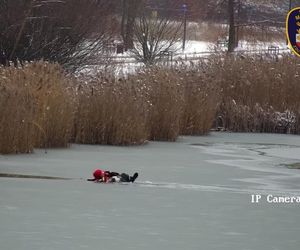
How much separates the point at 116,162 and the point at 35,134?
204cm

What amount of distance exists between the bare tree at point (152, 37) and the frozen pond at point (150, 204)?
88.3 ft

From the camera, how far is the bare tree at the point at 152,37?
138 feet

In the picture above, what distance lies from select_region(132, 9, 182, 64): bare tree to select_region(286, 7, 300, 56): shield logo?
2541 cm

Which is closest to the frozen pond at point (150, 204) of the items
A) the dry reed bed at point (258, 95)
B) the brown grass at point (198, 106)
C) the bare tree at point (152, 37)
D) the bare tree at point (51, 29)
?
the brown grass at point (198, 106)

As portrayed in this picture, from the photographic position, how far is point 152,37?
4225 centimetres

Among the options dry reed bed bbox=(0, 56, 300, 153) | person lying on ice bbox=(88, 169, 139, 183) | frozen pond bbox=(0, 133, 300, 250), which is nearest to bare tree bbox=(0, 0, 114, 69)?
dry reed bed bbox=(0, 56, 300, 153)

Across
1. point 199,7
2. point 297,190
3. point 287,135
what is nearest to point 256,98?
point 287,135

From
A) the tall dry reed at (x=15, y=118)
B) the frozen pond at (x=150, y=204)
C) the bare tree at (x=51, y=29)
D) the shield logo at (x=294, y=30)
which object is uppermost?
the bare tree at (x=51, y=29)

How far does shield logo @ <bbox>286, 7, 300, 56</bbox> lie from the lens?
584 inches

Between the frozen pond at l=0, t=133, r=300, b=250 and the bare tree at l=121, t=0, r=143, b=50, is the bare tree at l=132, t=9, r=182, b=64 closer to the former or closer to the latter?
the bare tree at l=121, t=0, r=143, b=50

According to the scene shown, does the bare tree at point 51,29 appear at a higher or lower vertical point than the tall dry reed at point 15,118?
higher

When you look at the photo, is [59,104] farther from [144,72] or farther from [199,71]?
→ [199,71]

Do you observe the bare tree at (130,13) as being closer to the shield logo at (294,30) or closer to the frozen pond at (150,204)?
the shield logo at (294,30)

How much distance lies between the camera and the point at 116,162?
13.5 m
